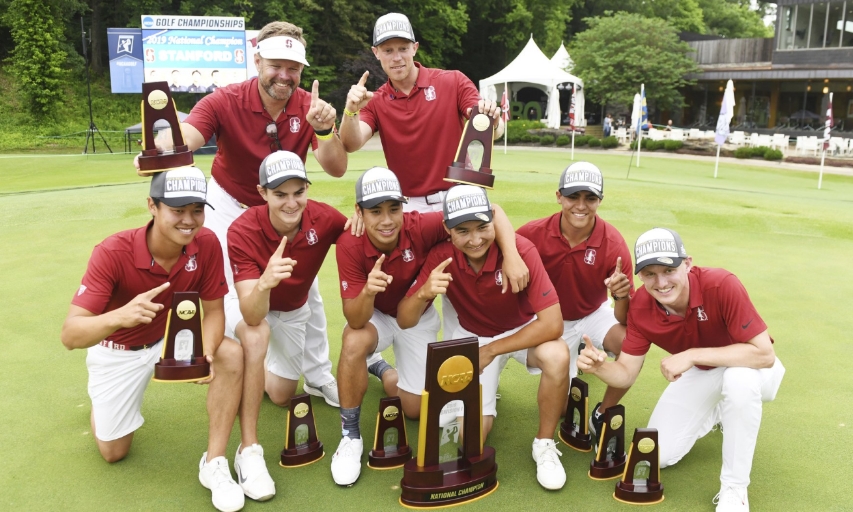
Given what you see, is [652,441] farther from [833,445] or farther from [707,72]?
[707,72]

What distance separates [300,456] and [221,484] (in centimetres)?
54

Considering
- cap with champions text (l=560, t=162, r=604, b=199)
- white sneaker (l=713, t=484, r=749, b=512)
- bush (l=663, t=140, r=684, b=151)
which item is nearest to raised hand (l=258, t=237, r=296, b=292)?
cap with champions text (l=560, t=162, r=604, b=199)

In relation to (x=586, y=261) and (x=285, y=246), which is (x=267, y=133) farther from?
(x=586, y=261)

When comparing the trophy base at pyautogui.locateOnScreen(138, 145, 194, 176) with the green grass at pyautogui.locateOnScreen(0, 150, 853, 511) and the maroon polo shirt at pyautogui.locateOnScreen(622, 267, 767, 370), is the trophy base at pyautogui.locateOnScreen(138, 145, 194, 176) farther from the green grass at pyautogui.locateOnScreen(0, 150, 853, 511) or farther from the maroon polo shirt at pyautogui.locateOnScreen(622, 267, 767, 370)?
the maroon polo shirt at pyautogui.locateOnScreen(622, 267, 767, 370)

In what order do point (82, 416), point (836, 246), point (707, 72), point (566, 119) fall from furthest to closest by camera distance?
point (566, 119), point (707, 72), point (836, 246), point (82, 416)

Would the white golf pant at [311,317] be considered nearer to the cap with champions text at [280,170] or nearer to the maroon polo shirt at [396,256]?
the maroon polo shirt at [396,256]

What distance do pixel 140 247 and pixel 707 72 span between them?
38310 millimetres

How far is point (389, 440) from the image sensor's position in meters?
4.32

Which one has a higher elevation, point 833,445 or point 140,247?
point 140,247

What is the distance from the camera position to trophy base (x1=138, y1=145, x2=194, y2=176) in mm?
4207

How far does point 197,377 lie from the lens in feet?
12.9

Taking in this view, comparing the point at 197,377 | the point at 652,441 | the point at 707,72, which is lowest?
the point at 652,441

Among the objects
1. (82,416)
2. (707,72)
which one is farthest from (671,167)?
(82,416)

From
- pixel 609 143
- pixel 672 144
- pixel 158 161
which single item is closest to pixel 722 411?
pixel 158 161
